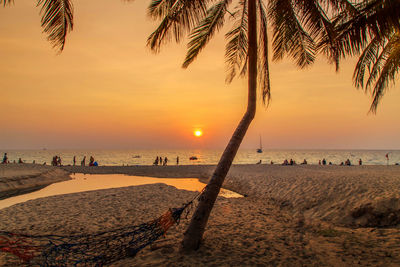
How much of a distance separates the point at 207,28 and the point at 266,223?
21.7 ft

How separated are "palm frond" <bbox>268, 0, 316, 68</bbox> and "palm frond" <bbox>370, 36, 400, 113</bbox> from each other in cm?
335

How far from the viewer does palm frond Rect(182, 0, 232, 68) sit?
6.56 meters

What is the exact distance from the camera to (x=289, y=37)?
627 centimetres

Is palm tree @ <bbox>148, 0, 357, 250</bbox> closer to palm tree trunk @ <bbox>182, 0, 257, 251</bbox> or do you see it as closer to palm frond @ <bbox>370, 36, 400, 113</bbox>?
palm tree trunk @ <bbox>182, 0, 257, 251</bbox>

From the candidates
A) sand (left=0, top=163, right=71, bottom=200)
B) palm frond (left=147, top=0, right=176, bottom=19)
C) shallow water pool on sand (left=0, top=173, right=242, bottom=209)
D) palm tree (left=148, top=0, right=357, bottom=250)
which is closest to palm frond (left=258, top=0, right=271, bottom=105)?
palm tree (left=148, top=0, right=357, bottom=250)

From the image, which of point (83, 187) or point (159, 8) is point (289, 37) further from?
point (83, 187)

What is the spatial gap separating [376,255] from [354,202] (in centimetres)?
405

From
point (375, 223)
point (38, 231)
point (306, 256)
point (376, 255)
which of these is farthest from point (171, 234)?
point (375, 223)

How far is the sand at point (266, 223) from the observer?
498 cm

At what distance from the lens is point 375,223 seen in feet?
22.5

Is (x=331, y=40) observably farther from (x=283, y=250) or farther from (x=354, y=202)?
(x=354, y=202)

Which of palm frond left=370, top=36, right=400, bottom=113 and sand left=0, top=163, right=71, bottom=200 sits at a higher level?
palm frond left=370, top=36, right=400, bottom=113

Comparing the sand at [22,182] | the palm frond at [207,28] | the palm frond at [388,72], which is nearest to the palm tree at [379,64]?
the palm frond at [388,72]

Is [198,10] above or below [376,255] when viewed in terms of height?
above
